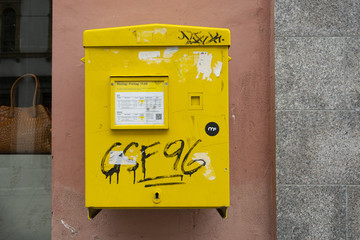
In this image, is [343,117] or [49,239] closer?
[343,117]

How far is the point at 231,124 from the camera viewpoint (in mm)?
2760

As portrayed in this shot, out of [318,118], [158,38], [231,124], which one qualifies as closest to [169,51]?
[158,38]

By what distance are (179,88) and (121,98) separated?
374 mm

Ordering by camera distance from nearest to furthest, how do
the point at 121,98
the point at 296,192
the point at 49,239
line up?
the point at 121,98, the point at 296,192, the point at 49,239

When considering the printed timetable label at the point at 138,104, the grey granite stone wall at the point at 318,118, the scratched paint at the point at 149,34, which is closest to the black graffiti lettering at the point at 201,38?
the scratched paint at the point at 149,34

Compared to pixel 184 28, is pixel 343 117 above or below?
below

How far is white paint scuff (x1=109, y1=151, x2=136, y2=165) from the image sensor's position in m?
2.10

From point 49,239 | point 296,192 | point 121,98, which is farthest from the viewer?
point 49,239

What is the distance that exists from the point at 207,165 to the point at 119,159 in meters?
0.56

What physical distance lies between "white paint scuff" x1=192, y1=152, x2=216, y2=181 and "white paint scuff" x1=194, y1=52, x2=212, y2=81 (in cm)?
49

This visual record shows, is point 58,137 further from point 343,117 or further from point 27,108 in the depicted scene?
point 343,117

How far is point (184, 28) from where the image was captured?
2.13 metres

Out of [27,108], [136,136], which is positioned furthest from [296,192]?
[27,108]

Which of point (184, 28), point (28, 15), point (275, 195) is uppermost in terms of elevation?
point (28, 15)
